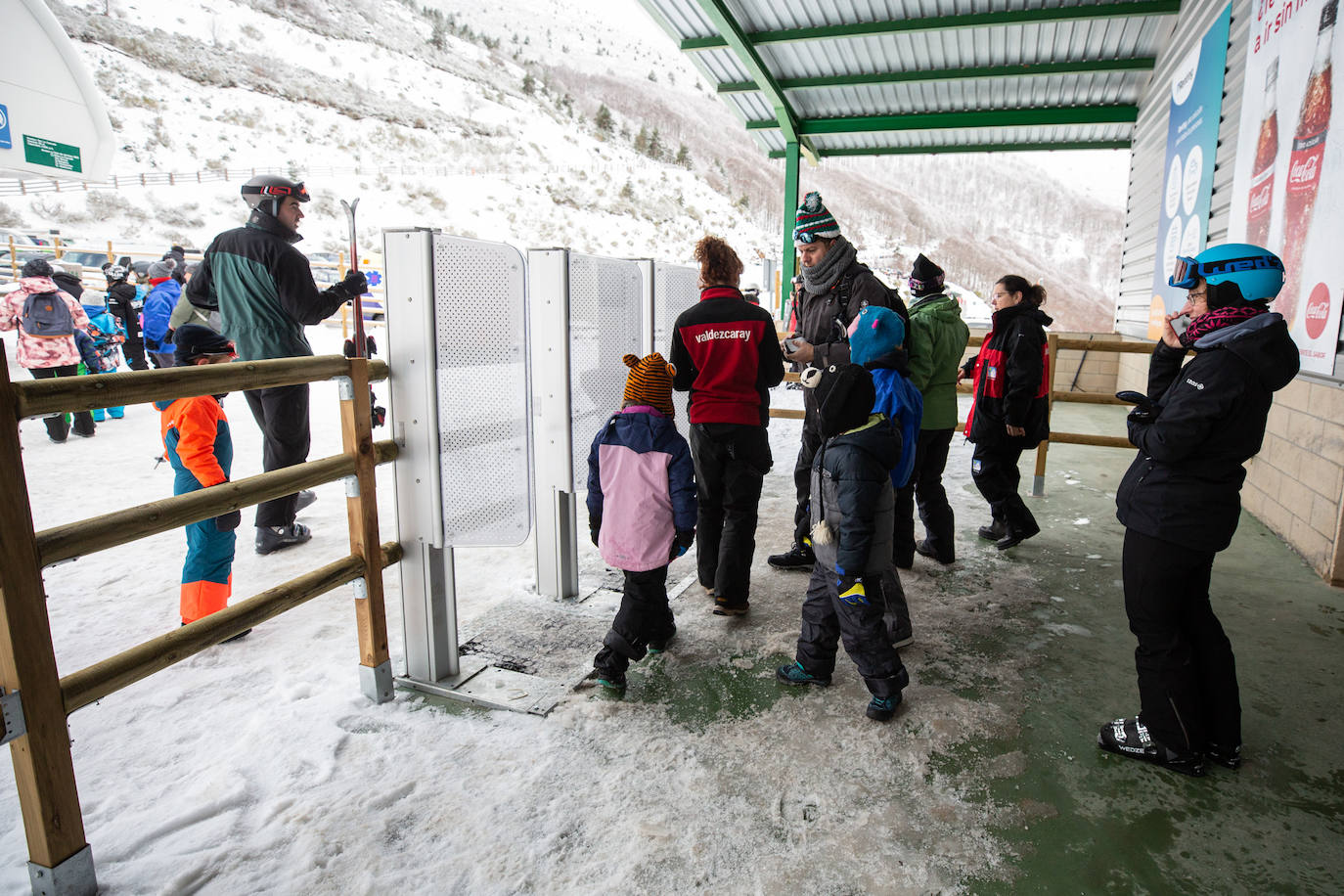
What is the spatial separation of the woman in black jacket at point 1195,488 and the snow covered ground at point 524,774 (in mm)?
586

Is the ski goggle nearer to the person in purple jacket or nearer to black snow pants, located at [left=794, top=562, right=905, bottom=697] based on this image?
black snow pants, located at [left=794, top=562, right=905, bottom=697]

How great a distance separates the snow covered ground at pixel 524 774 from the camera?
2072 mm

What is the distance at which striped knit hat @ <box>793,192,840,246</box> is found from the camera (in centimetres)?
382

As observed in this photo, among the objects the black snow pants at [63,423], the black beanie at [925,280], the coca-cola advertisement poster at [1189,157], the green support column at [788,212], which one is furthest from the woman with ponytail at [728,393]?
the green support column at [788,212]

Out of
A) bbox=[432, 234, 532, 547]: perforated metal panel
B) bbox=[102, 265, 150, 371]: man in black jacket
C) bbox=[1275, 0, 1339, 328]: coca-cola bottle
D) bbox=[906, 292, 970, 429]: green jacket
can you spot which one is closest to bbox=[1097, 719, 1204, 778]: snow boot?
bbox=[906, 292, 970, 429]: green jacket

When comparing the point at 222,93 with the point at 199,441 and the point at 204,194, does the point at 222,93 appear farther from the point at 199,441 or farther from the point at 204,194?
the point at 199,441

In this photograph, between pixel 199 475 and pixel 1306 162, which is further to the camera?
pixel 1306 162

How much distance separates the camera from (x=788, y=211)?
1273cm

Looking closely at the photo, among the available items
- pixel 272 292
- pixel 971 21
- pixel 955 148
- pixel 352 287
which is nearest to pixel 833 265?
pixel 352 287

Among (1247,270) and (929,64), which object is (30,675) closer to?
(1247,270)

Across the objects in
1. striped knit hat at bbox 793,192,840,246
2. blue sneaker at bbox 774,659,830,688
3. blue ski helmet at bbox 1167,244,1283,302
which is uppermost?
striped knit hat at bbox 793,192,840,246

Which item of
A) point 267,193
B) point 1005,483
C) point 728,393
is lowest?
point 1005,483

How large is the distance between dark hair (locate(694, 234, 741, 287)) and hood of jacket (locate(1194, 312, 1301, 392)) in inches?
81.2

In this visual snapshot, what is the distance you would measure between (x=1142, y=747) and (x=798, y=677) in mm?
1252
